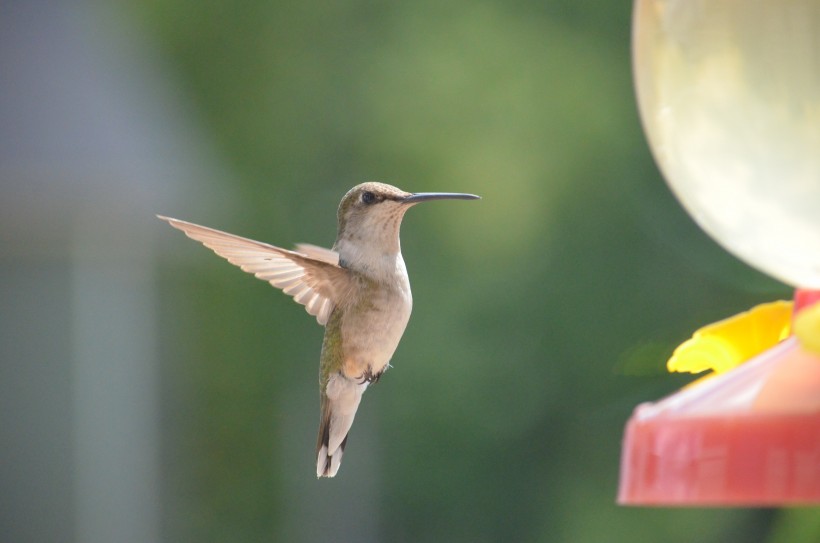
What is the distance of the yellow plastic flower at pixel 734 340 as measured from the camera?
4.96ft

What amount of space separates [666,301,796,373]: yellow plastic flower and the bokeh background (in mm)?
4081

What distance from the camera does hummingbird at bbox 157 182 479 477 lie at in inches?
90.9

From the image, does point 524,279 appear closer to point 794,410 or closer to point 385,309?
point 385,309

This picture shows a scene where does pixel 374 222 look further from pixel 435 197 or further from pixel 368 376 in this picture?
pixel 368 376

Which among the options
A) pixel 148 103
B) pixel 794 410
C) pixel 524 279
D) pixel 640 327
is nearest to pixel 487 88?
pixel 524 279

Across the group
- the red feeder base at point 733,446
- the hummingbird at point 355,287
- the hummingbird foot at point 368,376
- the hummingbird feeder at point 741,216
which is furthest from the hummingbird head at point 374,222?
the red feeder base at point 733,446

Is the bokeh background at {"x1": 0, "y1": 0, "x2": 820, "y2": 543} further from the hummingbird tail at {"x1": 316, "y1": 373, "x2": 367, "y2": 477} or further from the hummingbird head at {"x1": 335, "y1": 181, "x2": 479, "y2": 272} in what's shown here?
the hummingbird head at {"x1": 335, "y1": 181, "x2": 479, "y2": 272}

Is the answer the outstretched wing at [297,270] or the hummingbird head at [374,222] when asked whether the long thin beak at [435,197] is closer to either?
the hummingbird head at [374,222]

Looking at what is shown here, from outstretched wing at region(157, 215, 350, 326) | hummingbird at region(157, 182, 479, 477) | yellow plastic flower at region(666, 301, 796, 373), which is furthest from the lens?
hummingbird at region(157, 182, 479, 477)

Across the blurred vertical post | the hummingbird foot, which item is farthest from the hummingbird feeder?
the blurred vertical post

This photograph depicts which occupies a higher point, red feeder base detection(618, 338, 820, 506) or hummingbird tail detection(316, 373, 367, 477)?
red feeder base detection(618, 338, 820, 506)

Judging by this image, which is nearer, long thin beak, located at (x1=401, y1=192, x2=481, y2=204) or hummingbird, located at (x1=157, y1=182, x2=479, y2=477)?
long thin beak, located at (x1=401, y1=192, x2=481, y2=204)

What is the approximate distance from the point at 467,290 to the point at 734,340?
471cm

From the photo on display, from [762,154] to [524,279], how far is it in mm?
4795
